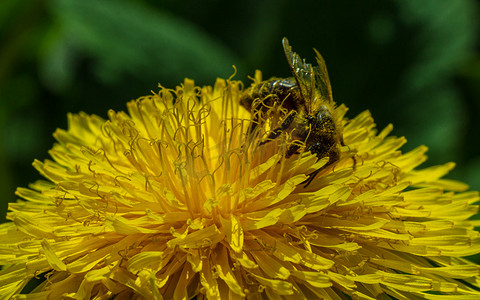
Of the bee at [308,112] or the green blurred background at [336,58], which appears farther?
the green blurred background at [336,58]

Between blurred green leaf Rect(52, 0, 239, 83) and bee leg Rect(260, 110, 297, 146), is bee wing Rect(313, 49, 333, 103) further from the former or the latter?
blurred green leaf Rect(52, 0, 239, 83)

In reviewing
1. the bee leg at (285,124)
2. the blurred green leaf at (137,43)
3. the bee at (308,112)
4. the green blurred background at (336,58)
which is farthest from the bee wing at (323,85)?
the blurred green leaf at (137,43)

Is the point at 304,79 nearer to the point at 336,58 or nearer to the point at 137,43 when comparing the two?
the point at 336,58

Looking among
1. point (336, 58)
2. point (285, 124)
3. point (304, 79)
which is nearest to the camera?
point (304, 79)

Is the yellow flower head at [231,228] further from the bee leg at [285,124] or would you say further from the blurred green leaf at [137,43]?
the blurred green leaf at [137,43]

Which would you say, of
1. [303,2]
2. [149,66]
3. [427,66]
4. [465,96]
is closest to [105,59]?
[149,66]

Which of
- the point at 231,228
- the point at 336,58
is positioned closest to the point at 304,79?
the point at 231,228

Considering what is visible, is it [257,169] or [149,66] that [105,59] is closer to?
[149,66]
